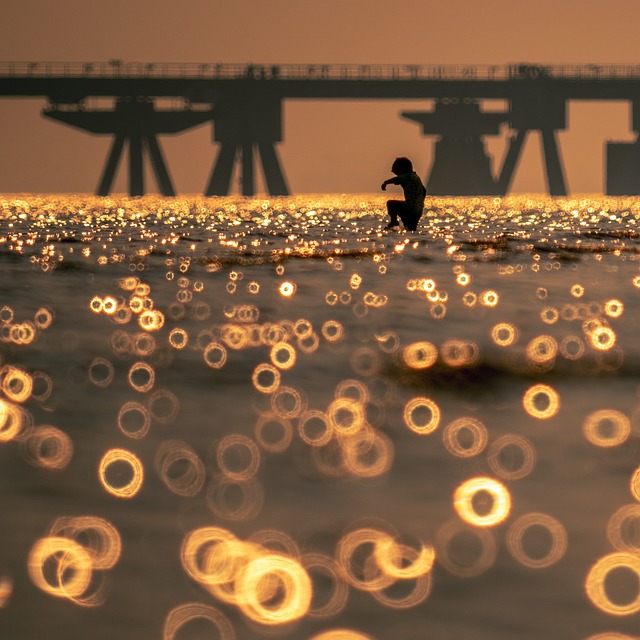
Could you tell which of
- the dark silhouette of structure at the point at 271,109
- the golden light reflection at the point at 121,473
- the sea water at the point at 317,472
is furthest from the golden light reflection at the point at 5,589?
the dark silhouette of structure at the point at 271,109

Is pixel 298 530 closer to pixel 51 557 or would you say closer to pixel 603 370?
pixel 51 557

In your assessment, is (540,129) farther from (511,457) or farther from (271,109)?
(511,457)

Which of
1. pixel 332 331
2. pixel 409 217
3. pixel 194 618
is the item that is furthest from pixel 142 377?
pixel 409 217

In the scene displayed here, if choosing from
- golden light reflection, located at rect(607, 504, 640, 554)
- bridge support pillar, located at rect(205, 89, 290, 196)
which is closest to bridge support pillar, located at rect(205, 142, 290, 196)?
bridge support pillar, located at rect(205, 89, 290, 196)

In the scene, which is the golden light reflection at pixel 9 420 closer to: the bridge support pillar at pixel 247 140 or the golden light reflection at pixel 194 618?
the golden light reflection at pixel 194 618

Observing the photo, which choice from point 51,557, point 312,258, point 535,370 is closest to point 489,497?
point 51,557

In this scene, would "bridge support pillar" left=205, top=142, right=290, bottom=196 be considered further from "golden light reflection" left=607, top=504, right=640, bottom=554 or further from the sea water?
"golden light reflection" left=607, top=504, right=640, bottom=554
